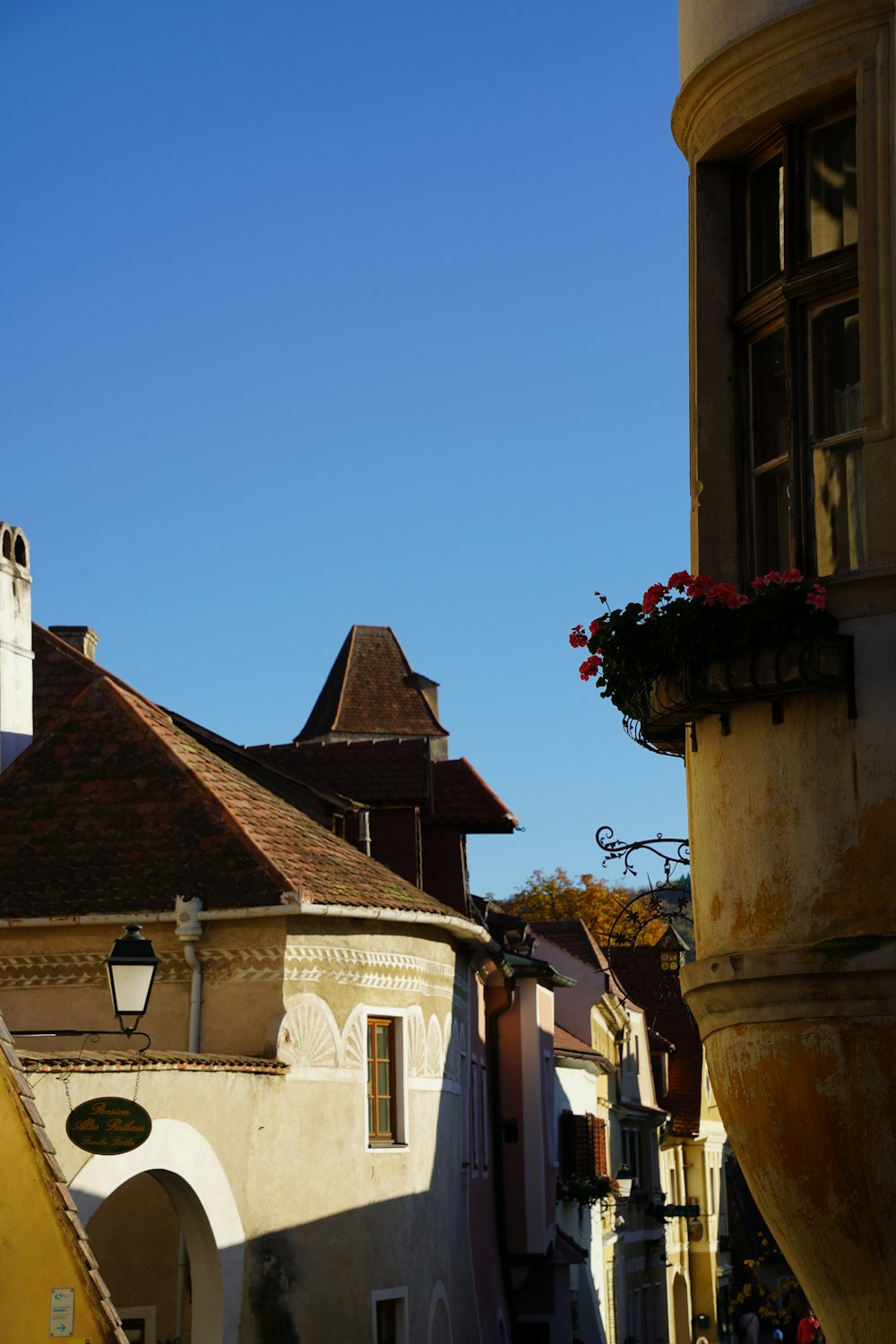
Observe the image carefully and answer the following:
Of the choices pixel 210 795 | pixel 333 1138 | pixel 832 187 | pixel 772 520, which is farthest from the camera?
pixel 210 795

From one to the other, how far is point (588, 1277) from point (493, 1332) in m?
13.7

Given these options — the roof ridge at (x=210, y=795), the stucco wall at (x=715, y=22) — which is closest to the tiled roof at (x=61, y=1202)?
the roof ridge at (x=210, y=795)

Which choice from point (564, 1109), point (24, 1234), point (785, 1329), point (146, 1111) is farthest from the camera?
point (785, 1329)

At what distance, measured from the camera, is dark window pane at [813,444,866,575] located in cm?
855

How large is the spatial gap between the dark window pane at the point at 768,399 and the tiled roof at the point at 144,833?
10.7 m

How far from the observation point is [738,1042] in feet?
28.5

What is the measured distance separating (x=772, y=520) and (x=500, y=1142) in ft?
66.3

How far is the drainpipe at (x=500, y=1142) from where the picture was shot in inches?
1071

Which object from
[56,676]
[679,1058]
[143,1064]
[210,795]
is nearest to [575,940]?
[679,1058]

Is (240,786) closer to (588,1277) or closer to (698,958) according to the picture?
(698,958)

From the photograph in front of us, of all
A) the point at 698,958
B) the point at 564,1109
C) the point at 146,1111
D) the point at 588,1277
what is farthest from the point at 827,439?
the point at 588,1277

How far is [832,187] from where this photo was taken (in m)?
9.01

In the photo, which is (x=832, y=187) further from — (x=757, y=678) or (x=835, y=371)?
(x=757, y=678)

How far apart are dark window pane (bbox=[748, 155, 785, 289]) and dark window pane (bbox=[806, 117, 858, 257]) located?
0.70 ft
